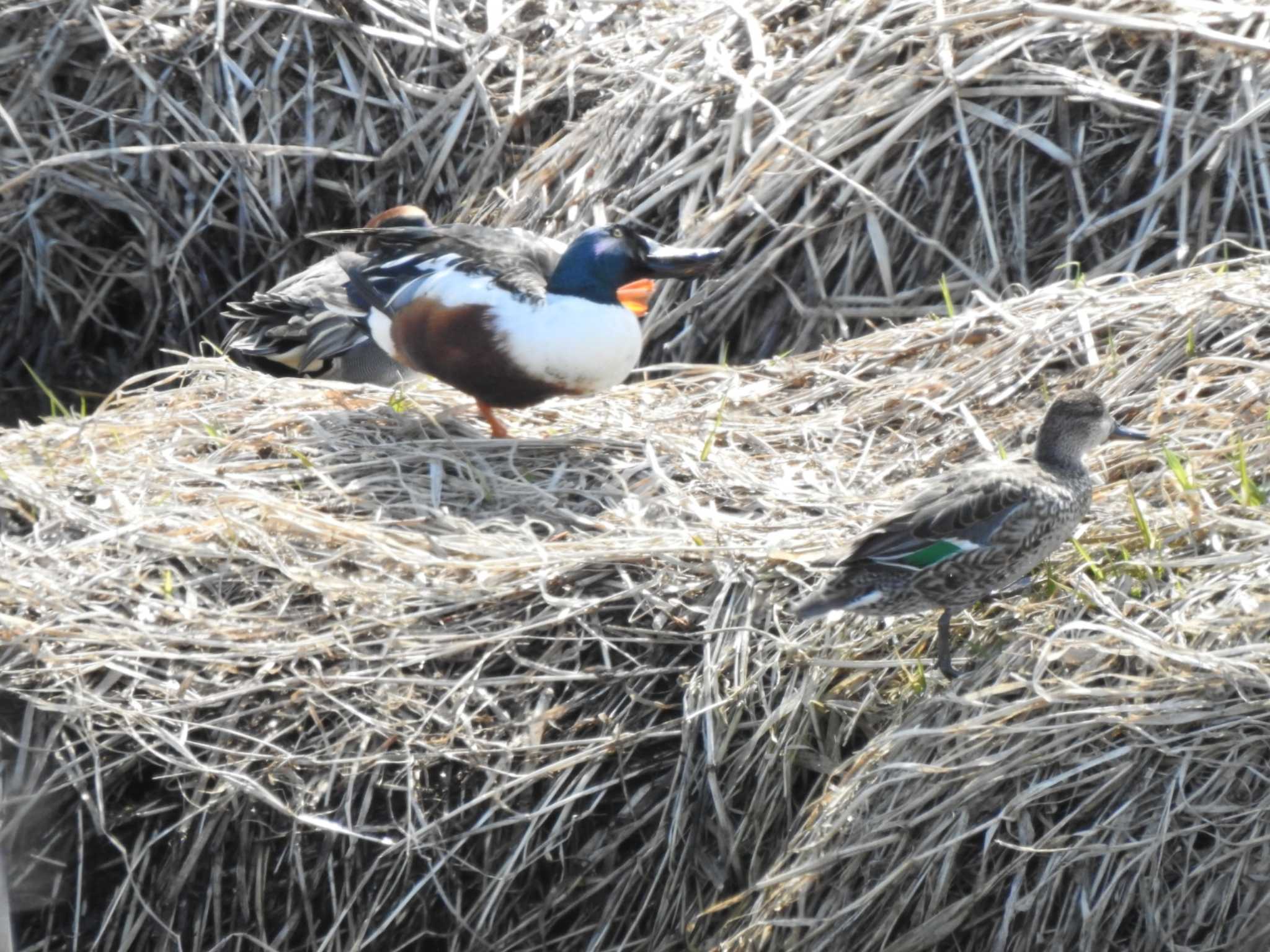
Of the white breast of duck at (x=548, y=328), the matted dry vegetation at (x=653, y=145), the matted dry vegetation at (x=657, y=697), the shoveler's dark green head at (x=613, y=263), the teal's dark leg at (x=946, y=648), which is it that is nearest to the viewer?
the matted dry vegetation at (x=657, y=697)

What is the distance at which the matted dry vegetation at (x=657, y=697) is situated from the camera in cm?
271

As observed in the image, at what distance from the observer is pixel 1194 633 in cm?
279

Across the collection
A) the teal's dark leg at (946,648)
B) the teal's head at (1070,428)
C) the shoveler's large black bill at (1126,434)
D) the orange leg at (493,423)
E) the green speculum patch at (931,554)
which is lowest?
the orange leg at (493,423)

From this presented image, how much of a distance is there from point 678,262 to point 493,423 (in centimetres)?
57

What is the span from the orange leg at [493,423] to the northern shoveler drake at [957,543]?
136cm

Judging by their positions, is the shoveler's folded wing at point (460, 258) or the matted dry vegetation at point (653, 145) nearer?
the shoveler's folded wing at point (460, 258)

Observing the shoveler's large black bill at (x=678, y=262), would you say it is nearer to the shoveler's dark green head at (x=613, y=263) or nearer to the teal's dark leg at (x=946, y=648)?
the shoveler's dark green head at (x=613, y=263)

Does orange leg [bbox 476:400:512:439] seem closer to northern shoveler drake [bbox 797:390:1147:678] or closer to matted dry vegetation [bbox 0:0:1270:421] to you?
matted dry vegetation [bbox 0:0:1270:421]

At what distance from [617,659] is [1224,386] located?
138 centimetres

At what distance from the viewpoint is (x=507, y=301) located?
4.06 metres

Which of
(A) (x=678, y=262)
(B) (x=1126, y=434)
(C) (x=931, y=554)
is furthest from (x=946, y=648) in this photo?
(A) (x=678, y=262)

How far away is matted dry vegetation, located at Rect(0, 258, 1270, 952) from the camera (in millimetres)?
2707

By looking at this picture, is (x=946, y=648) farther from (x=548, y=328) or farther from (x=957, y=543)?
(x=548, y=328)

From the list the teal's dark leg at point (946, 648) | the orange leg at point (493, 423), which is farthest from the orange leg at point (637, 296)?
the teal's dark leg at point (946, 648)
